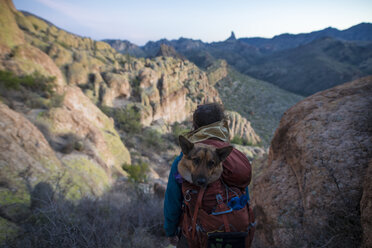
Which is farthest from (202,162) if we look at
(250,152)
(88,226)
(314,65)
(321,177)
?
(314,65)

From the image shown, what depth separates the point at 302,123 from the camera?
2.97 metres

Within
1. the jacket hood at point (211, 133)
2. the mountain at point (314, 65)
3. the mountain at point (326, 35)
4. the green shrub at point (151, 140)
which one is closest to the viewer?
the jacket hood at point (211, 133)

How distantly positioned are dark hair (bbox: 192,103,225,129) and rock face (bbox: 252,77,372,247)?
61.4 inches

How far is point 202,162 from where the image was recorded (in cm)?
146

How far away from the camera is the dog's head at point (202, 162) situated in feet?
4.66

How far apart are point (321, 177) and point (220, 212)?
1.68 metres

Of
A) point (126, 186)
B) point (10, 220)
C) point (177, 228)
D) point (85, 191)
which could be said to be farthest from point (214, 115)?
point (126, 186)

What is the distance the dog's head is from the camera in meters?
1.42

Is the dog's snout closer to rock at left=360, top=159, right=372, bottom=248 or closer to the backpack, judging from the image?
the backpack

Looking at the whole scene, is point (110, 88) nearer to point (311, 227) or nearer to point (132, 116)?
point (132, 116)

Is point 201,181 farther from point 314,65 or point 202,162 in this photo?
point 314,65

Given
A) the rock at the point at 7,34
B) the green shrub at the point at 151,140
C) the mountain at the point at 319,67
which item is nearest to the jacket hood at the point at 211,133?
the rock at the point at 7,34

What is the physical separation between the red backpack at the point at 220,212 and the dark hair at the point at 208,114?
0.46 m

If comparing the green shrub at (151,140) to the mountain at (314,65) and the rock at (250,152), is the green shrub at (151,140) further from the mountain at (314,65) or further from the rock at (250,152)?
the mountain at (314,65)
